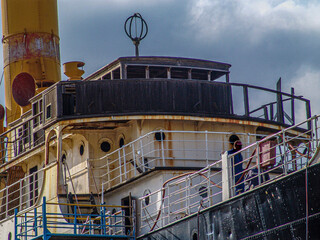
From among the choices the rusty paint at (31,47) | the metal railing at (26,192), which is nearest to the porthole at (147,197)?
the metal railing at (26,192)

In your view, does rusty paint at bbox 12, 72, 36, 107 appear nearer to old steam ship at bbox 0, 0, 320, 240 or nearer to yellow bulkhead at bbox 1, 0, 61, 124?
yellow bulkhead at bbox 1, 0, 61, 124

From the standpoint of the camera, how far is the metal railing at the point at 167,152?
73.9ft

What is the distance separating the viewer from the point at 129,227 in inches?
845

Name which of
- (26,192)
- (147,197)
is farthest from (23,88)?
(147,197)

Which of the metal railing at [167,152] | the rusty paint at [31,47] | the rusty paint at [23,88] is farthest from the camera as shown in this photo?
the rusty paint at [31,47]

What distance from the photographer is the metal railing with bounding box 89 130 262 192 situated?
2253 centimetres

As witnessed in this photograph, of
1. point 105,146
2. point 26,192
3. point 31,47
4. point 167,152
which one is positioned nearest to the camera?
point 167,152

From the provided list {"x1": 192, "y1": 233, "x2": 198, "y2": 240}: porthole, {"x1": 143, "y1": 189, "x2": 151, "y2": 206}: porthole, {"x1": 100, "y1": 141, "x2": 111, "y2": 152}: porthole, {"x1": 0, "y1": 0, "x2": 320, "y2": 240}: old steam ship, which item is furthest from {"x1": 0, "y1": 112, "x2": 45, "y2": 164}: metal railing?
{"x1": 192, "y1": 233, "x2": 198, "y2": 240}: porthole

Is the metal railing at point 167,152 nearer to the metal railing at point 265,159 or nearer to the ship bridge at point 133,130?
the ship bridge at point 133,130

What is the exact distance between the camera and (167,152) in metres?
22.9

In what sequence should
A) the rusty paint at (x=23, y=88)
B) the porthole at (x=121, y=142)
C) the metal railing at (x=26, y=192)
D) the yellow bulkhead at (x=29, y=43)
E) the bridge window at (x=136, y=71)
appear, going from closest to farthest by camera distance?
the porthole at (x=121, y=142) < the bridge window at (x=136, y=71) < the metal railing at (x=26, y=192) < the rusty paint at (x=23, y=88) < the yellow bulkhead at (x=29, y=43)

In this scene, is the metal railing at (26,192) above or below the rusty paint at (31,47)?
below

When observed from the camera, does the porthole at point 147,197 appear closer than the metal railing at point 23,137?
Yes

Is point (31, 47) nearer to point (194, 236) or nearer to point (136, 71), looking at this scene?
point (136, 71)
